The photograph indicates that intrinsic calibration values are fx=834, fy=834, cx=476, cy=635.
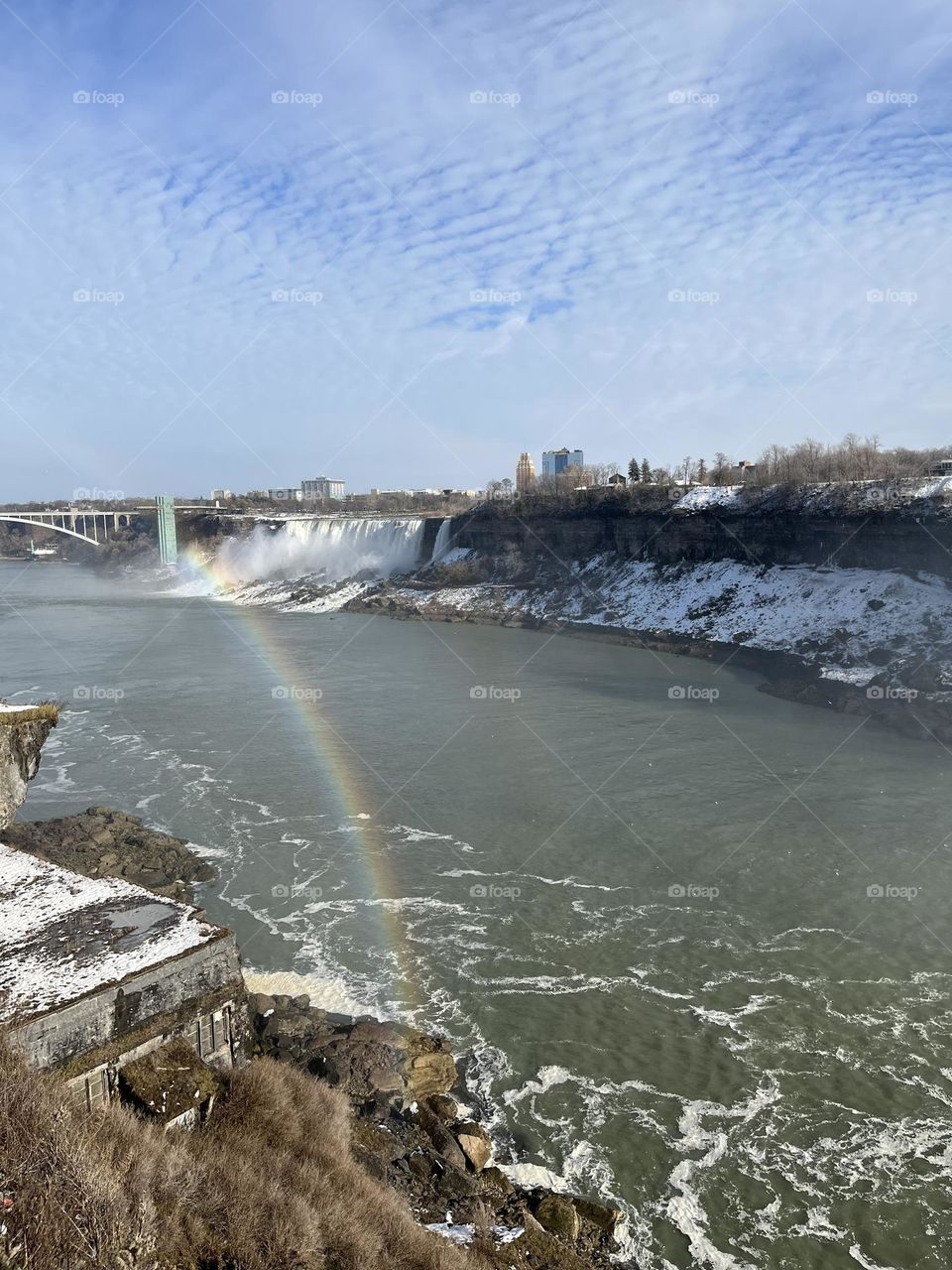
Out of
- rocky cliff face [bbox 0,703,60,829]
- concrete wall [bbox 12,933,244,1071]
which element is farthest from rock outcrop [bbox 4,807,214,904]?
concrete wall [bbox 12,933,244,1071]

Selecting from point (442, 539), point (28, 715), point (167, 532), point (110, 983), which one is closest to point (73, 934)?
point (110, 983)

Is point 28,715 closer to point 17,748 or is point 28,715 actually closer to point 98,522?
point 17,748

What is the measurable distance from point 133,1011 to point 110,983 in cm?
28

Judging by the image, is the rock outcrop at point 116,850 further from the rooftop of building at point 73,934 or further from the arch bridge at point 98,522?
the arch bridge at point 98,522

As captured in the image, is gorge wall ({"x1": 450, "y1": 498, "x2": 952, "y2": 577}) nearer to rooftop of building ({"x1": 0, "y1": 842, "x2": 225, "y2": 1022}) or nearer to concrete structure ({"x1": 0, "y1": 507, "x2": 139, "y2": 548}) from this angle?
rooftop of building ({"x1": 0, "y1": 842, "x2": 225, "y2": 1022})

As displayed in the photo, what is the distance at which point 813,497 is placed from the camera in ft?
103

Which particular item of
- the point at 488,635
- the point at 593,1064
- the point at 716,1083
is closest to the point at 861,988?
the point at 716,1083

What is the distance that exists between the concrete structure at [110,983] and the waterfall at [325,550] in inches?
1646

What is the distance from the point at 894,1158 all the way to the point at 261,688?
18.8 m

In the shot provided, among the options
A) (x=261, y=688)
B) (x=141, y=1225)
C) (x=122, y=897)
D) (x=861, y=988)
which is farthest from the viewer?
(x=261, y=688)

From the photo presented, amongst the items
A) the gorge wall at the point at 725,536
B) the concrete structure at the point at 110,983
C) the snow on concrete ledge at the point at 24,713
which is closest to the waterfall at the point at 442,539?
the gorge wall at the point at 725,536

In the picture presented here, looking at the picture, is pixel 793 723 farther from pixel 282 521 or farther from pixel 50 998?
pixel 282 521

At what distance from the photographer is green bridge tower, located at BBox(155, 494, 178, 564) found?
66.3 meters

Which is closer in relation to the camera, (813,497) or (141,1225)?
(141,1225)
